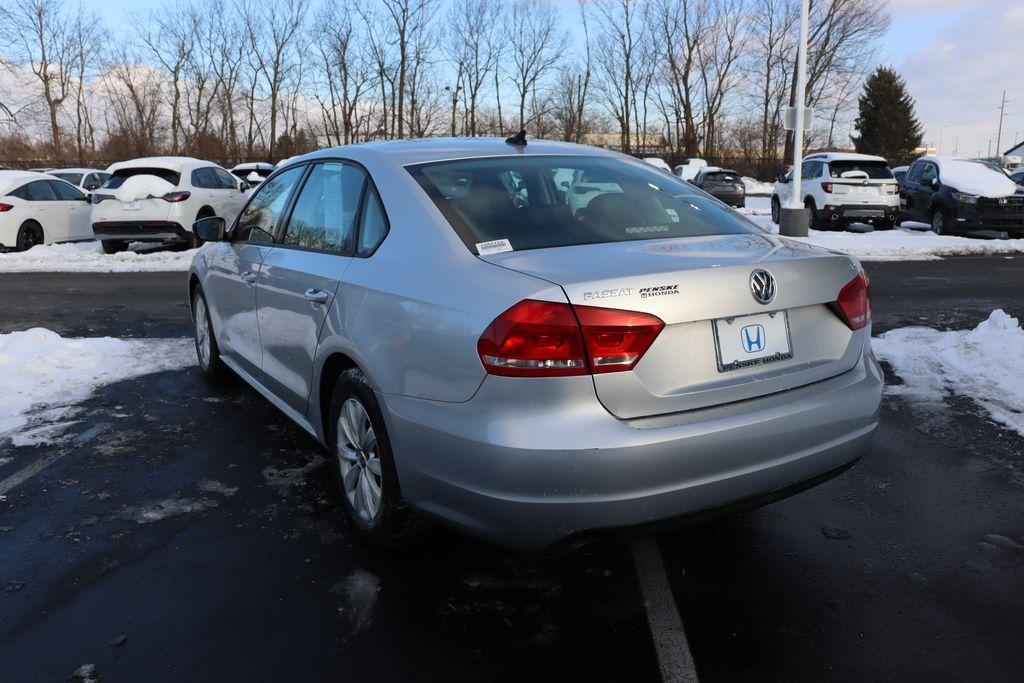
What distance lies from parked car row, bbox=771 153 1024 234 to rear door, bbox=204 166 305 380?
48.6ft

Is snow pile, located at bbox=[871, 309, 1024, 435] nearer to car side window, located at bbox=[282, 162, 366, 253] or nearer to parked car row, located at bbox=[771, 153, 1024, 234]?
car side window, located at bbox=[282, 162, 366, 253]

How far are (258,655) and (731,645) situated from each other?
4.99 feet

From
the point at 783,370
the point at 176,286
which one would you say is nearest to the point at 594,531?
the point at 783,370

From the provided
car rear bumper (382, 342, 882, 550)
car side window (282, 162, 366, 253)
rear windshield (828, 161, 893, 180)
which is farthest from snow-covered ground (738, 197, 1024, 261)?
car rear bumper (382, 342, 882, 550)

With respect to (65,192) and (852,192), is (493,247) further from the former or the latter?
(852,192)

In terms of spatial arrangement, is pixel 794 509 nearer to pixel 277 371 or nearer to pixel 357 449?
pixel 357 449

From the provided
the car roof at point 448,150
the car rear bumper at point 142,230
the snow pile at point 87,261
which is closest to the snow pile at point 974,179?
the snow pile at point 87,261

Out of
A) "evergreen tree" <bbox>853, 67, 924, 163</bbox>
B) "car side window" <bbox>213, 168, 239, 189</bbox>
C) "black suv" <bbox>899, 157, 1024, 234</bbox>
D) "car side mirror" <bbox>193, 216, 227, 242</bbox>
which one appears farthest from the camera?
"evergreen tree" <bbox>853, 67, 924, 163</bbox>

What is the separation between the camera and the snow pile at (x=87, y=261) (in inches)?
517

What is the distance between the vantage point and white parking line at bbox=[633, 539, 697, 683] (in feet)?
8.09

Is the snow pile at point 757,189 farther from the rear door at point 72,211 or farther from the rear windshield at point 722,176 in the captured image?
the rear door at point 72,211

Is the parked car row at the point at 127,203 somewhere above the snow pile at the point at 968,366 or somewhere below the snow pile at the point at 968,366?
above

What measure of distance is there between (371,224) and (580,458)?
146 centimetres

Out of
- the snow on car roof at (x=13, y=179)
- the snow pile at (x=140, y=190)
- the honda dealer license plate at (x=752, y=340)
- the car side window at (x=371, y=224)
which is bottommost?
the honda dealer license plate at (x=752, y=340)
